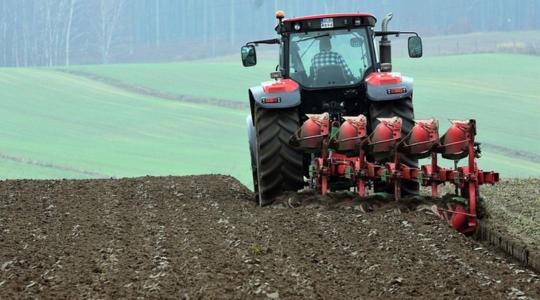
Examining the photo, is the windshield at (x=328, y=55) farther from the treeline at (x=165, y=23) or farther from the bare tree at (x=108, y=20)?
the bare tree at (x=108, y=20)

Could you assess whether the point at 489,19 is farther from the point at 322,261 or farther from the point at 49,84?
the point at 322,261

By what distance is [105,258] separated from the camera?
705 centimetres

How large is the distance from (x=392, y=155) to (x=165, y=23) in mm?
66395

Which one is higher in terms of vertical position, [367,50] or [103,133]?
[367,50]

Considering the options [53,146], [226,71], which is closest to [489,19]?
→ [226,71]

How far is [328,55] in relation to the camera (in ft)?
36.8

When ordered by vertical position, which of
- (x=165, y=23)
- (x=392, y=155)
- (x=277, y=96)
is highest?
(x=277, y=96)

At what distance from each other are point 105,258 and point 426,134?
363 cm

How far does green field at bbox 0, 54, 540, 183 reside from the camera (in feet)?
76.4

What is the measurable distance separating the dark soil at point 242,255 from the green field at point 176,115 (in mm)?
11575

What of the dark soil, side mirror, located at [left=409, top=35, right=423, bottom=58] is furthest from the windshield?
the dark soil

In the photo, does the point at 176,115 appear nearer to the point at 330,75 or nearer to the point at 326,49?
the point at 326,49

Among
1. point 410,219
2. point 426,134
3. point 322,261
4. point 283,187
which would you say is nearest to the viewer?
point 322,261

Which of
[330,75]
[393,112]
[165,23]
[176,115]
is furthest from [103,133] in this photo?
[165,23]
